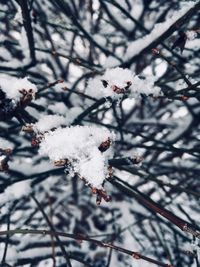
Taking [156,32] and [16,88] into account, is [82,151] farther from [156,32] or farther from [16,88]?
[156,32]

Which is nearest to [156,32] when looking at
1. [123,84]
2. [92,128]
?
[123,84]

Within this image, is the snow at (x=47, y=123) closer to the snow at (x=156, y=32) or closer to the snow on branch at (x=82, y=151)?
the snow on branch at (x=82, y=151)

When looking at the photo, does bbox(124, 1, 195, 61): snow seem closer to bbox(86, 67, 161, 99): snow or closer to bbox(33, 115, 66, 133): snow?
bbox(86, 67, 161, 99): snow

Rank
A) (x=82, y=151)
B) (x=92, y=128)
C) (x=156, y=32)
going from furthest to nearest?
(x=156, y=32) < (x=92, y=128) < (x=82, y=151)

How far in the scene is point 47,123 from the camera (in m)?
1.29

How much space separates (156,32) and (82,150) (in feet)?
2.71

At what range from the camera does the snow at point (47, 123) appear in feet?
3.94

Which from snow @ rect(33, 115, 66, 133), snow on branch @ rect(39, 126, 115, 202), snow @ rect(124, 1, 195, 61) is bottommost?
snow on branch @ rect(39, 126, 115, 202)

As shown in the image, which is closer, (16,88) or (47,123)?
(16,88)

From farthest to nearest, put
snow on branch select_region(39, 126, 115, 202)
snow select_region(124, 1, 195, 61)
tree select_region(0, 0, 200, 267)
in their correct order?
snow select_region(124, 1, 195, 61) → tree select_region(0, 0, 200, 267) → snow on branch select_region(39, 126, 115, 202)

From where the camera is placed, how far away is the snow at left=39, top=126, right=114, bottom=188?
99cm

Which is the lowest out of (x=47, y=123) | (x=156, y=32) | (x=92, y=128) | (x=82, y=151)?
(x=82, y=151)

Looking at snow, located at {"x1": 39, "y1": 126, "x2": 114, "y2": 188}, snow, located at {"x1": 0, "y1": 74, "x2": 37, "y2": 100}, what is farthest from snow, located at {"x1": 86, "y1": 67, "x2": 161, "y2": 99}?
snow, located at {"x1": 0, "y1": 74, "x2": 37, "y2": 100}

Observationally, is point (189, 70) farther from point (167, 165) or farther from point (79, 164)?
point (79, 164)
